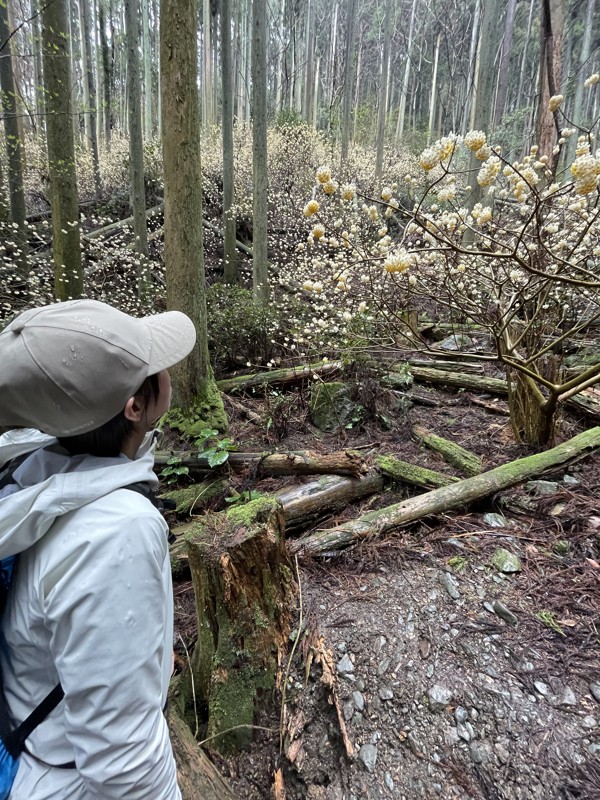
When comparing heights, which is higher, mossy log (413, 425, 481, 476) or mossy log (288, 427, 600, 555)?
mossy log (288, 427, 600, 555)

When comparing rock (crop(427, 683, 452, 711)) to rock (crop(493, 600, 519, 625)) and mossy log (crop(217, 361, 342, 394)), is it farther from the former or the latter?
mossy log (crop(217, 361, 342, 394))

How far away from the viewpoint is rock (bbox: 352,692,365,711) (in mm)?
1929

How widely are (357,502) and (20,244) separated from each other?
678cm

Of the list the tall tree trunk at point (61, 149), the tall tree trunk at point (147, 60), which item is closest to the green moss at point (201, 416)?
the tall tree trunk at point (61, 149)

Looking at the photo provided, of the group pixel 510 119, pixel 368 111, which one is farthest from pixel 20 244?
pixel 510 119

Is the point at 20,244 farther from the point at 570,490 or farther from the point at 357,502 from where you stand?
the point at 570,490

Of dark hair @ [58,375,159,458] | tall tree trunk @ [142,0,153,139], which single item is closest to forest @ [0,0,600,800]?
dark hair @ [58,375,159,458]

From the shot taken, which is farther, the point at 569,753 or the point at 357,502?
the point at 357,502

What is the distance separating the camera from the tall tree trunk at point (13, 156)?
258 inches

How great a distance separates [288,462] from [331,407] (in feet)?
5.78

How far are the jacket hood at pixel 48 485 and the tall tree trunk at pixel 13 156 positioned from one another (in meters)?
6.88

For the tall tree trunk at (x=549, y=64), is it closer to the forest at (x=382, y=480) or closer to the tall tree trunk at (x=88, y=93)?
the forest at (x=382, y=480)

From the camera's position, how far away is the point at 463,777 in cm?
167

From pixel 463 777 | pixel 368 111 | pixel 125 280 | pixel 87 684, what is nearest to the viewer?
Result: pixel 87 684
